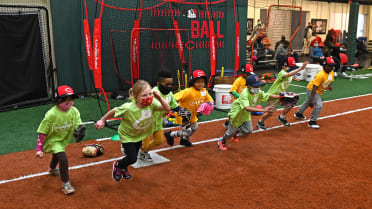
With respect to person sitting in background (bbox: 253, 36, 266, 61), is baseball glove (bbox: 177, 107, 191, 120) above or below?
below

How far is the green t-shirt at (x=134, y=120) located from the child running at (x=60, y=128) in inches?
27.8

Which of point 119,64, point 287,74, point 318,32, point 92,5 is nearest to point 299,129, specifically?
point 287,74

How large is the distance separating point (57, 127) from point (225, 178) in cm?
272

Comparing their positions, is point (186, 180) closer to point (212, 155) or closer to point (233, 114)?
point (212, 155)

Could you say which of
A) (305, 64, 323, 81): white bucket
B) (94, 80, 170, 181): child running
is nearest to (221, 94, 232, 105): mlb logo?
(94, 80, 170, 181): child running

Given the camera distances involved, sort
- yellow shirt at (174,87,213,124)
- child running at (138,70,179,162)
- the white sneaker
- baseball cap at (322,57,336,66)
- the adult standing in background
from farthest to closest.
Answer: the adult standing in background < baseball cap at (322,57,336,66) < yellow shirt at (174,87,213,124) < the white sneaker < child running at (138,70,179,162)

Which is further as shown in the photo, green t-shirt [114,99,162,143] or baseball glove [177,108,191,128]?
baseball glove [177,108,191,128]

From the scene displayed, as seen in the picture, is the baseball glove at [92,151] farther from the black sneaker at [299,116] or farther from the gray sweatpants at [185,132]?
the black sneaker at [299,116]

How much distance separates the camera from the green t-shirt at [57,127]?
4.89 m

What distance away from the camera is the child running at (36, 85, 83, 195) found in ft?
16.0

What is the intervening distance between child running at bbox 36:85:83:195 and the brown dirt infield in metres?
0.43

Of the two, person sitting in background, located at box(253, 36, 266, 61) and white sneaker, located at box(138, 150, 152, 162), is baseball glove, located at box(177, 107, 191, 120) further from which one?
person sitting in background, located at box(253, 36, 266, 61)

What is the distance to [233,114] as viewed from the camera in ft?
22.2

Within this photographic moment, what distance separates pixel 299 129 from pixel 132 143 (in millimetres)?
5053
